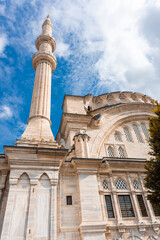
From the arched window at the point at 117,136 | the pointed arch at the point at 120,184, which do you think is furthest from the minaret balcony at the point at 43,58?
the pointed arch at the point at 120,184

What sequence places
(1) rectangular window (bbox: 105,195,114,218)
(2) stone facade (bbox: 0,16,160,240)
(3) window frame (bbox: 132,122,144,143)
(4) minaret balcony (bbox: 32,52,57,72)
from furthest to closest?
(4) minaret balcony (bbox: 32,52,57,72) → (3) window frame (bbox: 132,122,144,143) → (1) rectangular window (bbox: 105,195,114,218) → (2) stone facade (bbox: 0,16,160,240)

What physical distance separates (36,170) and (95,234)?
4701 millimetres

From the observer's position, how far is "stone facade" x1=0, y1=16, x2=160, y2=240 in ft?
30.3

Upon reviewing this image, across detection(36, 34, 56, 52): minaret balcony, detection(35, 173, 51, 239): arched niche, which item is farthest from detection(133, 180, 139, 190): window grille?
detection(36, 34, 56, 52): minaret balcony

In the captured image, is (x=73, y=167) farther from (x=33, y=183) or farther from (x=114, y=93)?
(x=114, y=93)

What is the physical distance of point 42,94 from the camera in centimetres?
1644

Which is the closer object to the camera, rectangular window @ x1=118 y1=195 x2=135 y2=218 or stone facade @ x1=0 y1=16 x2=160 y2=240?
stone facade @ x1=0 y1=16 x2=160 y2=240

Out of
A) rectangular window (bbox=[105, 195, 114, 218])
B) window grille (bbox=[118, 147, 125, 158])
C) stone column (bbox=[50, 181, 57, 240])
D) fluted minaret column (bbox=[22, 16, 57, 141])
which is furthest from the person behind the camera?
window grille (bbox=[118, 147, 125, 158])

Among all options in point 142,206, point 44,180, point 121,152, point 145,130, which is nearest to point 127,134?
point 145,130

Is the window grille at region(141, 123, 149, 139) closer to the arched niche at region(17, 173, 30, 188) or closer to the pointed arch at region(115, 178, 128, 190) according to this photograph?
the pointed arch at region(115, 178, 128, 190)

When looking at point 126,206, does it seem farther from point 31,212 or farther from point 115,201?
point 31,212

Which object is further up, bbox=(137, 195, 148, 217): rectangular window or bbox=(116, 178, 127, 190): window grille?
bbox=(116, 178, 127, 190): window grille

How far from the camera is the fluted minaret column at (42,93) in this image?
13.3 meters

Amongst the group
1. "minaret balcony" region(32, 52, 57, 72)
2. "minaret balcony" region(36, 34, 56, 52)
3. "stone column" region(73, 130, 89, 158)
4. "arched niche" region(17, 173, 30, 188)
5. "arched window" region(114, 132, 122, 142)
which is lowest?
"arched niche" region(17, 173, 30, 188)
